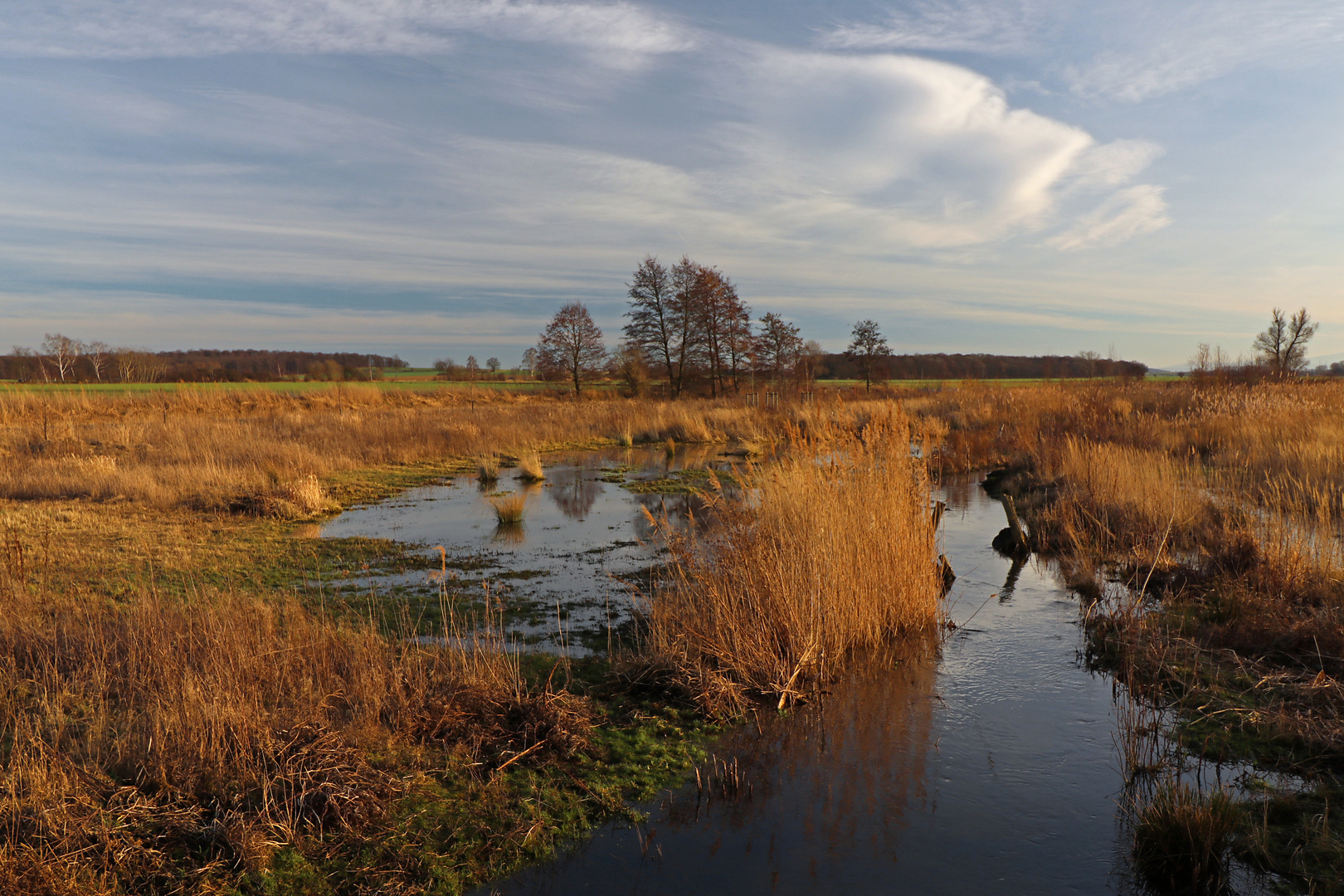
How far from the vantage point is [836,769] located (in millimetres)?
3959

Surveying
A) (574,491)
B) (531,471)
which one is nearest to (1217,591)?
(574,491)

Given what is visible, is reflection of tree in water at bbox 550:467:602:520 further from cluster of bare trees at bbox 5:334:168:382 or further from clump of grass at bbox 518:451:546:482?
cluster of bare trees at bbox 5:334:168:382

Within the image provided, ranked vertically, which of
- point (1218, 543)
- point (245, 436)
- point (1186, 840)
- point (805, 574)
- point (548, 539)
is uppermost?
point (245, 436)

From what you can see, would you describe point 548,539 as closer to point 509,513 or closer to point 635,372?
point 509,513

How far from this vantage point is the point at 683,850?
3.30m

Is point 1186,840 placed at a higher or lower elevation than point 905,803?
higher

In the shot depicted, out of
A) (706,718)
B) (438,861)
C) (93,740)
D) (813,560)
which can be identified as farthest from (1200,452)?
(93,740)

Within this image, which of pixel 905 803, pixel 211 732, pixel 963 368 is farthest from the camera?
pixel 963 368

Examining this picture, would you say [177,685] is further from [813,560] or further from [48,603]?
[813,560]

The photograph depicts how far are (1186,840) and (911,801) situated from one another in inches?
46.5

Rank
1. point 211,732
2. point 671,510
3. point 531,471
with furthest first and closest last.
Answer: point 531,471 < point 671,510 < point 211,732

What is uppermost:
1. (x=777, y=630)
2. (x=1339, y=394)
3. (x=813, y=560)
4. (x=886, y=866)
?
(x=1339, y=394)

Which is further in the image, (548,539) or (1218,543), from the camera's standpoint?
(548,539)

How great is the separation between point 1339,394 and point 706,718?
19710 mm
